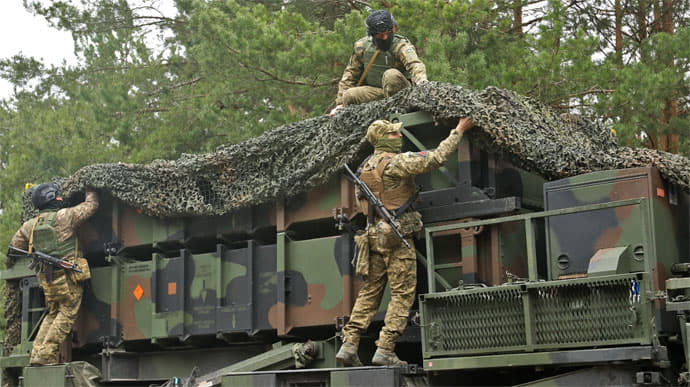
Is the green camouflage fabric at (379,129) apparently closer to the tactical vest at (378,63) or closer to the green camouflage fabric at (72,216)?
the tactical vest at (378,63)

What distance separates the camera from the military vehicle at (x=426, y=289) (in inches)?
247

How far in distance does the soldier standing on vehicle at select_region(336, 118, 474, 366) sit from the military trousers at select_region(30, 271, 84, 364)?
3.43 meters

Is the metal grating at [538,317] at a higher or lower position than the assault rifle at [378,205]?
lower

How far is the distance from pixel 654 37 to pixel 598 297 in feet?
26.2

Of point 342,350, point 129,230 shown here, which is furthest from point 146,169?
point 342,350

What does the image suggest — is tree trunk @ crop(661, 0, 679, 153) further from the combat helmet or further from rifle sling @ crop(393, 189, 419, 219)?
the combat helmet

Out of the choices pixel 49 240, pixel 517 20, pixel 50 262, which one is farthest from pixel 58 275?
pixel 517 20

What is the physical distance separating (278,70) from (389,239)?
24.0 ft

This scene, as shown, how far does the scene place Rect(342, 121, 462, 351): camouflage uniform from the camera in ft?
23.8

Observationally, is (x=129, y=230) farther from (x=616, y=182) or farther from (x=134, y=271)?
(x=616, y=182)

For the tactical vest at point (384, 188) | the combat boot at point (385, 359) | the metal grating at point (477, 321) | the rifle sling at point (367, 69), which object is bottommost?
the combat boot at point (385, 359)

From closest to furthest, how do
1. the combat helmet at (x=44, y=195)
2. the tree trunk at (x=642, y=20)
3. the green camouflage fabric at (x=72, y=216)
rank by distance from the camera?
the green camouflage fabric at (x=72, y=216) < the combat helmet at (x=44, y=195) < the tree trunk at (x=642, y=20)

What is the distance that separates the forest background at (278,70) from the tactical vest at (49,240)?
196 inches

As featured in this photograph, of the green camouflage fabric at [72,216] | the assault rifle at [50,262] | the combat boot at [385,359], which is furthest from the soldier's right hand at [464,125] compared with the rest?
the assault rifle at [50,262]
